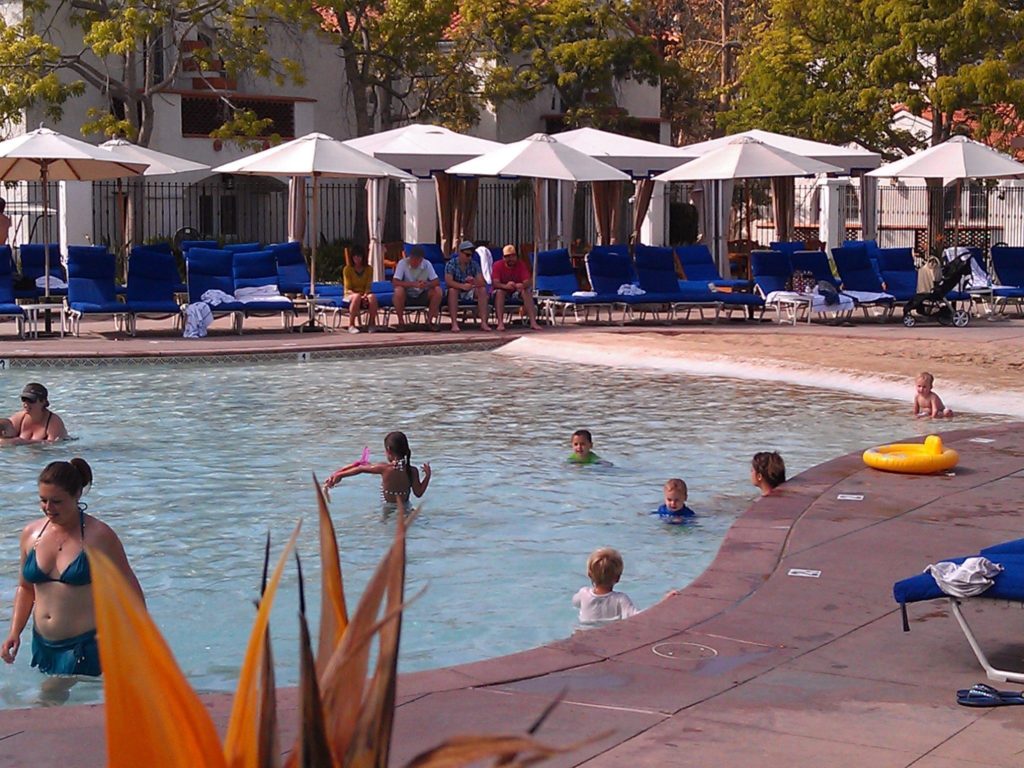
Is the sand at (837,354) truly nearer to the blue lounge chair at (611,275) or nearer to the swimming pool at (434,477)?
the swimming pool at (434,477)

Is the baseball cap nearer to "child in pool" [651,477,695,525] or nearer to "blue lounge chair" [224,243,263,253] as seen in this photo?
"child in pool" [651,477,695,525]

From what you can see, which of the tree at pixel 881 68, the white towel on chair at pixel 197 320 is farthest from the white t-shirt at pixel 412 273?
the tree at pixel 881 68

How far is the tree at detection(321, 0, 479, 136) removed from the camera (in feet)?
104

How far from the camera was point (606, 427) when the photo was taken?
12594 mm

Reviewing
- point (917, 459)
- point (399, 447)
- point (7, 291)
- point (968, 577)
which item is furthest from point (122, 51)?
point (968, 577)

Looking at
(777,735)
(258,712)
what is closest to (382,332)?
(777,735)

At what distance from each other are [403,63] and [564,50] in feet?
12.6

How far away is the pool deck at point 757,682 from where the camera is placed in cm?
444

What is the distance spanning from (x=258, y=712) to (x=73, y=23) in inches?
1032

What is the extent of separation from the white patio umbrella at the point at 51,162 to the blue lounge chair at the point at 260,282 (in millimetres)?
2035

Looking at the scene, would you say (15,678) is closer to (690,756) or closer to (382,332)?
→ (690,756)

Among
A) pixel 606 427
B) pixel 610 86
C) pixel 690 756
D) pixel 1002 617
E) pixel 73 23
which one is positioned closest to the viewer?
pixel 690 756

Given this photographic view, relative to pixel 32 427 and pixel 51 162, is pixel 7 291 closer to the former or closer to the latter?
pixel 51 162

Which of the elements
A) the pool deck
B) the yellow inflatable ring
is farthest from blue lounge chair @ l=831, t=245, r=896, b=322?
the pool deck
